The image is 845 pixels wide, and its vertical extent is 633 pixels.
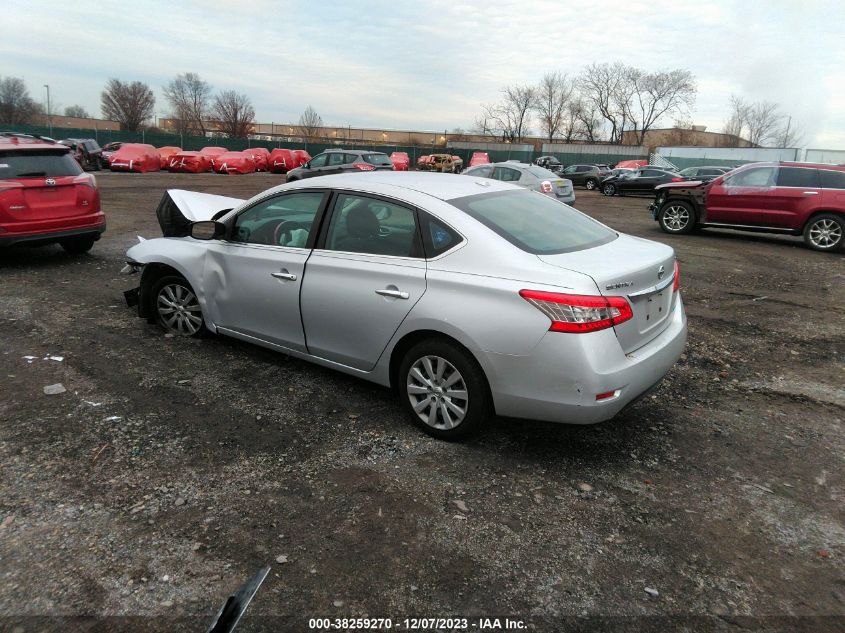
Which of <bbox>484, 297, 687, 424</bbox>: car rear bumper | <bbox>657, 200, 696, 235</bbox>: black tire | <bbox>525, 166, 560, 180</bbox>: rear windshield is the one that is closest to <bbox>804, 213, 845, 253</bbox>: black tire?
<bbox>657, 200, 696, 235</bbox>: black tire

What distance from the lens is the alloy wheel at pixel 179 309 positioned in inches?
205

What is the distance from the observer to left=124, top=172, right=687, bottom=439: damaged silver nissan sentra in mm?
3133

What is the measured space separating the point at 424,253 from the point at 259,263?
1.49 metres

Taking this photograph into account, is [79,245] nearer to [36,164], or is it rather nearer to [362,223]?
[36,164]

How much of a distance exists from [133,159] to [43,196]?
85.3 ft

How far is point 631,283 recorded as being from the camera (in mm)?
3279

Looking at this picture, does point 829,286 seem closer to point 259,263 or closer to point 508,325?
point 508,325

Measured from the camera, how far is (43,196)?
7.54 metres

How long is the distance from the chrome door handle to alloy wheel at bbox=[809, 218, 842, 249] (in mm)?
11532

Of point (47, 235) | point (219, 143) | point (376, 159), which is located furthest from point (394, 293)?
point (219, 143)

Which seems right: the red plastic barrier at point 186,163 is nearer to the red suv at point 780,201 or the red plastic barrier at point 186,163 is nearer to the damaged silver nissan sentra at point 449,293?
the red suv at point 780,201

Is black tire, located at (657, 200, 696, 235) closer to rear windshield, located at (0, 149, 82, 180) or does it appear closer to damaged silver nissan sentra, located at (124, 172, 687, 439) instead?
damaged silver nissan sentra, located at (124, 172, 687, 439)

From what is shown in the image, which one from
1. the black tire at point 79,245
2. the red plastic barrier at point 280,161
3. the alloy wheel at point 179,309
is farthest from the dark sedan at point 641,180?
the alloy wheel at point 179,309

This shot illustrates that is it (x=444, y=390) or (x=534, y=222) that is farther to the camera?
(x=534, y=222)
